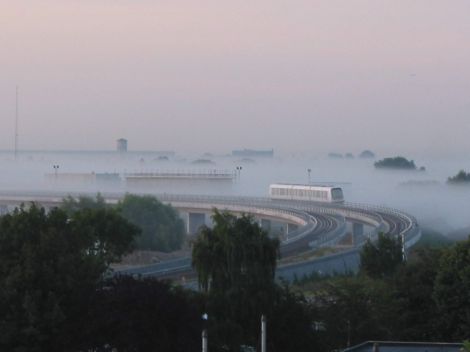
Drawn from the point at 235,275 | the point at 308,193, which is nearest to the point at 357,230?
the point at 308,193

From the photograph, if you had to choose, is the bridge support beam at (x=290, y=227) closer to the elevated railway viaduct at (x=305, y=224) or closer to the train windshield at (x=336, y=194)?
the elevated railway viaduct at (x=305, y=224)

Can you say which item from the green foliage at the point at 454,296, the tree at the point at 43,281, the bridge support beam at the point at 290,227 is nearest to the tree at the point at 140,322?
the tree at the point at 43,281

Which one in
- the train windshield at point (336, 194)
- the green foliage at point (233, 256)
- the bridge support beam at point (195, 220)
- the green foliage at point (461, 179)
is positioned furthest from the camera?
the green foliage at point (461, 179)

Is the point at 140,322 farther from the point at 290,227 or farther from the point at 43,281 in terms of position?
the point at 290,227

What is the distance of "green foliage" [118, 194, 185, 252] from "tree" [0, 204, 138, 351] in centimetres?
4050

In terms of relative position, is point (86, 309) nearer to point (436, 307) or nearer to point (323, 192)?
point (436, 307)

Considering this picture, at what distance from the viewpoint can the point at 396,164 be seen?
176 meters

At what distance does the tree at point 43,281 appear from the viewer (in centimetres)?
1900

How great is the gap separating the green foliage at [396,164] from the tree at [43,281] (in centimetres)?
15519

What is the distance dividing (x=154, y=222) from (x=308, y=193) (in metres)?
32.1

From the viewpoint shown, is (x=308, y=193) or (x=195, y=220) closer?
(x=195, y=220)

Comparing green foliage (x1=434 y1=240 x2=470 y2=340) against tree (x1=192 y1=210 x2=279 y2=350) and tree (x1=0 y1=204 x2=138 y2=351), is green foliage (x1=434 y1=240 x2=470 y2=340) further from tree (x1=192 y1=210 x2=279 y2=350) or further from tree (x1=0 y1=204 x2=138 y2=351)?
tree (x1=0 y1=204 x2=138 y2=351)

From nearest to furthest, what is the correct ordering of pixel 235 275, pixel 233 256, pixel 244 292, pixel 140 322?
pixel 140 322, pixel 244 292, pixel 235 275, pixel 233 256

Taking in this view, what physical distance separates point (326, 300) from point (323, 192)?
69074mm
